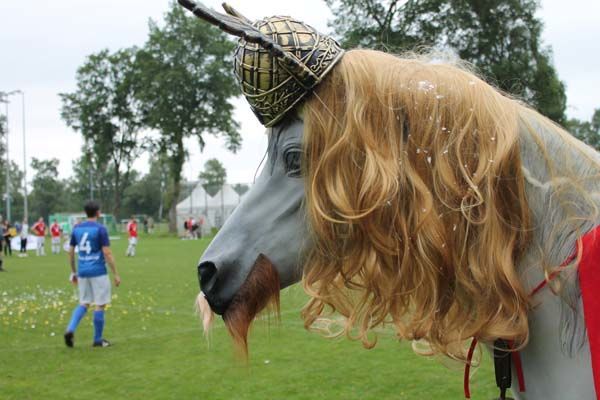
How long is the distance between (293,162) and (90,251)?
9.13 m

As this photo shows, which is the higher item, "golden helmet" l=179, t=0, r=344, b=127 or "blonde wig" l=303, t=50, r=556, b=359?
"golden helmet" l=179, t=0, r=344, b=127

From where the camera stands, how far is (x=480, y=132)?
1482 mm

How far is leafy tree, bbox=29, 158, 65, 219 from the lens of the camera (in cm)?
11281

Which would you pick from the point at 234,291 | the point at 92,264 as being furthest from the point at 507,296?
the point at 92,264

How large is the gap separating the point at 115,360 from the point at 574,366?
8.25m

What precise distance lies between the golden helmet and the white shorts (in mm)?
9013

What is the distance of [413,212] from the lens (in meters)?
1.45

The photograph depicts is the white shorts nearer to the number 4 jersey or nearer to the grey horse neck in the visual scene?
the number 4 jersey

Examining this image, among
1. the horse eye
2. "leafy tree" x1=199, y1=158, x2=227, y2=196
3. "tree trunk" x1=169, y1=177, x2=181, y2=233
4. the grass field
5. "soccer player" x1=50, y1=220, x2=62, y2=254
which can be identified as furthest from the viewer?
"leafy tree" x1=199, y1=158, x2=227, y2=196

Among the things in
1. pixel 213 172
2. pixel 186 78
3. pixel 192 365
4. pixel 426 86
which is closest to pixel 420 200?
pixel 426 86

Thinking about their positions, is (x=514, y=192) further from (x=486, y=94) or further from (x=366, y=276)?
(x=366, y=276)

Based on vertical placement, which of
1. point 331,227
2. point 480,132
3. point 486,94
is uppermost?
point 486,94

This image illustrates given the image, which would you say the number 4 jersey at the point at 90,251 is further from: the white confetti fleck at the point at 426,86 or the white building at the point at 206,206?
the white building at the point at 206,206

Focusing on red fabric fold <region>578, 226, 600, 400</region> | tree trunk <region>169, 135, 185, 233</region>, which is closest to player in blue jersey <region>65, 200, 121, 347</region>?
red fabric fold <region>578, 226, 600, 400</region>
